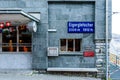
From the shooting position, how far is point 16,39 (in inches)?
845

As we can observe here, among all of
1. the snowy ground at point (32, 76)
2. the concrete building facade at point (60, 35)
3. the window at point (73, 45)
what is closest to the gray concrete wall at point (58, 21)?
Answer: the concrete building facade at point (60, 35)

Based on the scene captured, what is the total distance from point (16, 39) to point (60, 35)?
2.68 meters

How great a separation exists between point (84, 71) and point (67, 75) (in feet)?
3.35

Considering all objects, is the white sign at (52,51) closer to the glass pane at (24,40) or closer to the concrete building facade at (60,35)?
the concrete building facade at (60,35)

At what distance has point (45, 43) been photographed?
20984 mm

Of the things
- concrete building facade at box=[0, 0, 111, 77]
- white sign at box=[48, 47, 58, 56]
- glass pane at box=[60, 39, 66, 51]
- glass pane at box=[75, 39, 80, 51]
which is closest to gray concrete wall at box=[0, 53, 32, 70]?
concrete building facade at box=[0, 0, 111, 77]

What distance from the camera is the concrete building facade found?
20.9 m

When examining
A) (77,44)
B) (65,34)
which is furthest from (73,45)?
(65,34)

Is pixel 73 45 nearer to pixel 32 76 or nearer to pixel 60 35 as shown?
pixel 60 35

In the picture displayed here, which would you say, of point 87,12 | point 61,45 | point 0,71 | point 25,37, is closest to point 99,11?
point 87,12

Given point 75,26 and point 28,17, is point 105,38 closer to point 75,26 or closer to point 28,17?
point 75,26

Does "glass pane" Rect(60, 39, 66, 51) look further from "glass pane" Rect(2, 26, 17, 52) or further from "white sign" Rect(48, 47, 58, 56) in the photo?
"glass pane" Rect(2, 26, 17, 52)

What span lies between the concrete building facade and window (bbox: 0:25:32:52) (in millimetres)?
171

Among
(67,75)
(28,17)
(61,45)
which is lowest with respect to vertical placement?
(67,75)
